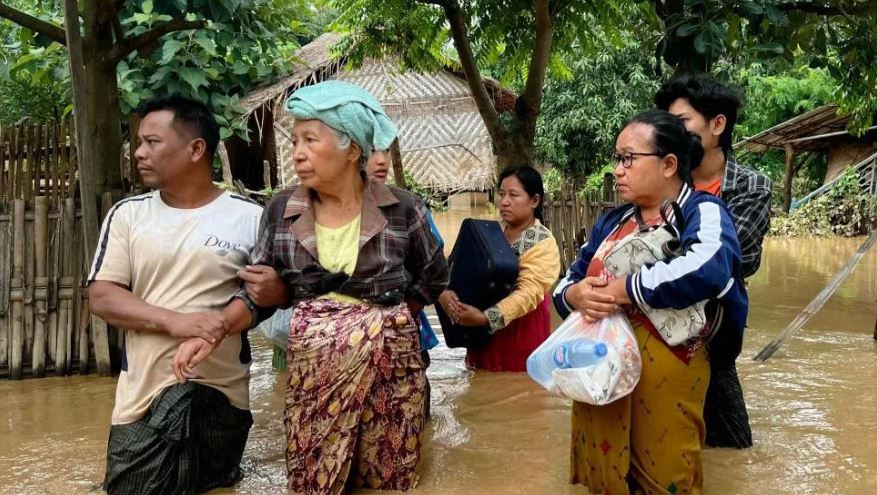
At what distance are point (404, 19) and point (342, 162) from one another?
218 inches

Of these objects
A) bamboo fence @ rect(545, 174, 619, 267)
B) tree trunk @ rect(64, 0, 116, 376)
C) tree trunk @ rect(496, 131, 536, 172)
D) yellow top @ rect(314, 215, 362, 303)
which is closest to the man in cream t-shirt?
yellow top @ rect(314, 215, 362, 303)

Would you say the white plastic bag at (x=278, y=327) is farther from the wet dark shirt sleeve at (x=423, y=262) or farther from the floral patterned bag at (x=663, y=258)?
the floral patterned bag at (x=663, y=258)

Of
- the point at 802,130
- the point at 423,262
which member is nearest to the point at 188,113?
the point at 423,262

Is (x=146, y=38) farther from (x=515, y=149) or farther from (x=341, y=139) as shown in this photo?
(x=515, y=149)

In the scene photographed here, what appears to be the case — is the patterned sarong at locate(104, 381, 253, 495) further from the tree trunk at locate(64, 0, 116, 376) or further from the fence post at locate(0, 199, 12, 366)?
the fence post at locate(0, 199, 12, 366)

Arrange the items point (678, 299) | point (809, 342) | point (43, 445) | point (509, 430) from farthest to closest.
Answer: point (809, 342), point (509, 430), point (43, 445), point (678, 299)

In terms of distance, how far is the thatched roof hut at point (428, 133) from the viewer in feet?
60.4

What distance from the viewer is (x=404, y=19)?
8078mm

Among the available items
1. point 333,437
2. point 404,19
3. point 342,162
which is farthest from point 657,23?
point 333,437

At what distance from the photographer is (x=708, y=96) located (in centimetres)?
337

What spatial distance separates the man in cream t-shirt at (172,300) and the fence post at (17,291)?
2.42 metres

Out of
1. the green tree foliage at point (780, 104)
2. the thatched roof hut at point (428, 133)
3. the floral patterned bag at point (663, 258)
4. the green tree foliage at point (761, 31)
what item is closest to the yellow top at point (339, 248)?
the floral patterned bag at point (663, 258)

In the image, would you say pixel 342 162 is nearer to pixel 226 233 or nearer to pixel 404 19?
pixel 226 233

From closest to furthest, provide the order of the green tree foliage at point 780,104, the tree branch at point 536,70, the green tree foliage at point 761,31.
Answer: the green tree foliage at point 761,31
the tree branch at point 536,70
the green tree foliage at point 780,104
